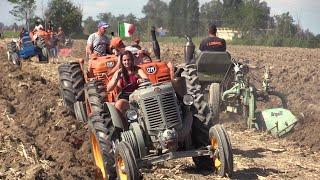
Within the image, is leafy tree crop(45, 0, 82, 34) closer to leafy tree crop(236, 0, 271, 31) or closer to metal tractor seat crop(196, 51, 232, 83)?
leafy tree crop(236, 0, 271, 31)

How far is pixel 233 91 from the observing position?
10.4m

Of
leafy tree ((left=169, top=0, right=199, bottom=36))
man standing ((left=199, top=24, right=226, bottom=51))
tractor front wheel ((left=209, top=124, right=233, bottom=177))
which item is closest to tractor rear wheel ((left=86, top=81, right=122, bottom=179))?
tractor front wheel ((left=209, top=124, right=233, bottom=177))

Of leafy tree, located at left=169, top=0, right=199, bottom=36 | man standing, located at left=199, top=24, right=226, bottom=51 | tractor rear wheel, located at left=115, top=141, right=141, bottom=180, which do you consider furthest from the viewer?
leafy tree, located at left=169, top=0, right=199, bottom=36

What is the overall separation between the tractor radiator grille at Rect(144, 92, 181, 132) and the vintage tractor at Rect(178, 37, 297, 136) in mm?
2728

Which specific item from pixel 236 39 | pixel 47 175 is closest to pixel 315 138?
pixel 47 175

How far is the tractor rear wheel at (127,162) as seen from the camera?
6027mm

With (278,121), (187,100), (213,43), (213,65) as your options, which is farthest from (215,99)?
(187,100)

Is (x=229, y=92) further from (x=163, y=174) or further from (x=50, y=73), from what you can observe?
(x=50, y=73)

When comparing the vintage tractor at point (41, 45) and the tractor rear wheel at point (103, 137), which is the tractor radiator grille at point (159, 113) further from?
the vintage tractor at point (41, 45)

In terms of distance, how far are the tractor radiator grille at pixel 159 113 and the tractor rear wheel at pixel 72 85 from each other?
3.65 m

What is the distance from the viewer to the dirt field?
6.71 metres

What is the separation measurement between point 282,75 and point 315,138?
9394mm

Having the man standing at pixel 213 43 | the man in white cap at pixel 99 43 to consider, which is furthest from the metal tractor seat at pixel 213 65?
the man in white cap at pixel 99 43

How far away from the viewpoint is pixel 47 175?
20.1ft
